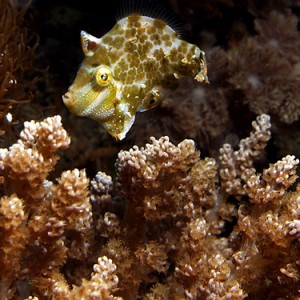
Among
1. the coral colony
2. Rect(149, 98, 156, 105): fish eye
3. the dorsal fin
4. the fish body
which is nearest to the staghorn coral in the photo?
the coral colony

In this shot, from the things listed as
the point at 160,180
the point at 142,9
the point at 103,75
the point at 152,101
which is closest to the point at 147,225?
the point at 160,180

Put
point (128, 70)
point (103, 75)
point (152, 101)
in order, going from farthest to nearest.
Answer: point (152, 101) < point (128, 70) < point (103, 75)

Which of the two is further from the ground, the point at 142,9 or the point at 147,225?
the point at 142,9

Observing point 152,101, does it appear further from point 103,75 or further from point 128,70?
point 103,75

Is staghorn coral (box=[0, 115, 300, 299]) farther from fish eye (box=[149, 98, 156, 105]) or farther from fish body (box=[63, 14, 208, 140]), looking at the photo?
fish eye (box=[149, 98, 156, 105])

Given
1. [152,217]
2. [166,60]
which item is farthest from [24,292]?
[166,60]

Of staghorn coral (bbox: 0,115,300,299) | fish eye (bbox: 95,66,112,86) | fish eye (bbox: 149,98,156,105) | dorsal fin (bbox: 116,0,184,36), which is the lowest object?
staghorn coral (bbox: 0,115,300,299)

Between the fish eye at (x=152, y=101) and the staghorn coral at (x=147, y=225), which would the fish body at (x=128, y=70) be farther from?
the staghorn coral at (x=147, y=225)

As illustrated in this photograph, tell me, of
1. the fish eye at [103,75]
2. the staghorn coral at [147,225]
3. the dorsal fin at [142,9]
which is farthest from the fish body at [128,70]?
the staghorn coral at [147,225]
